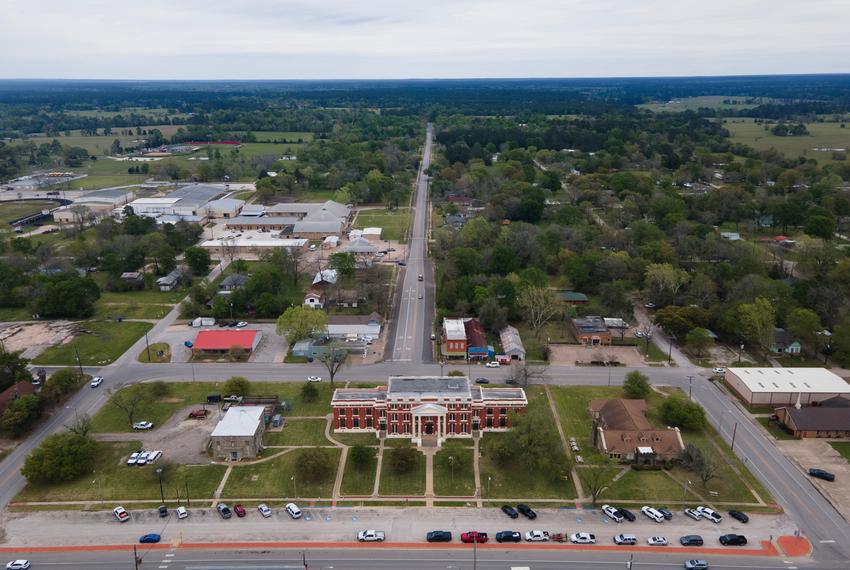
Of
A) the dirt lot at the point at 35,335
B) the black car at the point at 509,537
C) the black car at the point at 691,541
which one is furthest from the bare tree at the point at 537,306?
the dirt lot at the point at 35,335

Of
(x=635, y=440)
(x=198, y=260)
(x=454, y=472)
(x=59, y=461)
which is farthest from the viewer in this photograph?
(x=198, y=260)

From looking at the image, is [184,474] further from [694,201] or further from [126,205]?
[694,201]

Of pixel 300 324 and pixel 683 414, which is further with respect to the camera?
pixel 300 324

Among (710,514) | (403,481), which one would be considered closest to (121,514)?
(403,481)

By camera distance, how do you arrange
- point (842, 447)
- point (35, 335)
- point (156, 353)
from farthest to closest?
point (35, 335) → point (156, 353) → point (842, 447)

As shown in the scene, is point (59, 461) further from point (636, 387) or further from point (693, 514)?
point (636, 387)

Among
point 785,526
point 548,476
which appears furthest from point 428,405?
point 785,526

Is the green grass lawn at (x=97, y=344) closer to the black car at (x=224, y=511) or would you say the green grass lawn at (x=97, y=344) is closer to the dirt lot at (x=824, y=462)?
the black car at (x=224, y=511)
